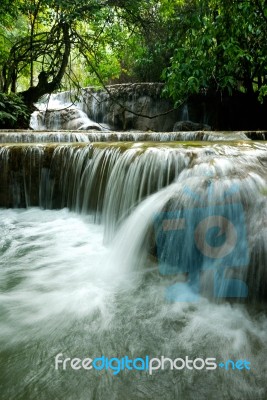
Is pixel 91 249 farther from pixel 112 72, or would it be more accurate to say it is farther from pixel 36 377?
pixel 112 72

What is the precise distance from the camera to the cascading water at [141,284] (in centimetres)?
159

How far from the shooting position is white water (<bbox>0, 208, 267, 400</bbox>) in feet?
5.01

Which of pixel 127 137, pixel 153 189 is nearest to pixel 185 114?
pixel 127 137

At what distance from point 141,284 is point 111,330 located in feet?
2.18

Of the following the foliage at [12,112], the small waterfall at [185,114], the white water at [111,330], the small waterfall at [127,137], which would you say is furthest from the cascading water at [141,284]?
the small waterfall at [185,114]

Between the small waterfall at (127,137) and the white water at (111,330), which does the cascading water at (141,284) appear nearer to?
the white water at (111,330)

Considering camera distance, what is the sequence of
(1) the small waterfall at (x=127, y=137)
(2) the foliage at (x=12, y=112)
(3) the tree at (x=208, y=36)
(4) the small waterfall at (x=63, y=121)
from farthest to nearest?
1. (4) the small waterfall at (x=63, y=121)
2. (2) the foliage at (x=12, y=112)
3. (1) the small waterfall at (x=127, y=137)
4. (3) the tree at (x=208, y=36)

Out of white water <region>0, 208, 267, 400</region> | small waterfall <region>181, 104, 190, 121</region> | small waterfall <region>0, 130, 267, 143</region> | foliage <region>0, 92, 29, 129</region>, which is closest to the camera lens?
white water <region>0, 208, 267, 400</region>

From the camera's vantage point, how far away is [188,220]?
2.64 meters

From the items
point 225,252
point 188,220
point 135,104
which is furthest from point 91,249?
point 135,104

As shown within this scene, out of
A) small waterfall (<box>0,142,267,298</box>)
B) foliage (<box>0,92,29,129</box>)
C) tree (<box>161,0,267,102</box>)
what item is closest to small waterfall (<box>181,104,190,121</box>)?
foliage (<box>0,92,29,129</box>)

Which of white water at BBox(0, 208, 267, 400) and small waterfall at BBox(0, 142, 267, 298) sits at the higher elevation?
small waterfall at BBox(0, 142, 267, 298)

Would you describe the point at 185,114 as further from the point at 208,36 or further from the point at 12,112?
the point at 208,36

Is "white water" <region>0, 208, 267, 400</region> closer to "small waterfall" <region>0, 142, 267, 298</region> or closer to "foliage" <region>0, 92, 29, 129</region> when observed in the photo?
"small waterfall" <region>0, 142, 267, 298</region>
